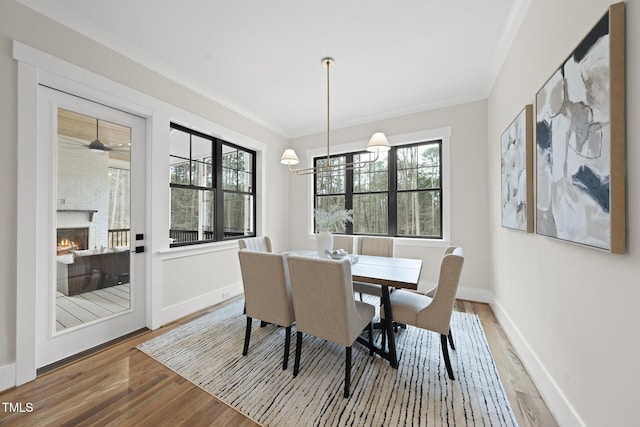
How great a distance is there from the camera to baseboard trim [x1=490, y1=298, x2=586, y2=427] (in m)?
1.35

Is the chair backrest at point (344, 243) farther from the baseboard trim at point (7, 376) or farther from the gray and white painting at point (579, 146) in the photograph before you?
the baseboard trim at point (7, 376)

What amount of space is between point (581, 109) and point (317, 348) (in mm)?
2424

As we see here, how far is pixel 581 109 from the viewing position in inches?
47.2

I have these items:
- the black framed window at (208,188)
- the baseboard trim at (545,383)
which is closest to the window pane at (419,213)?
the baseboard trim at (545,383)

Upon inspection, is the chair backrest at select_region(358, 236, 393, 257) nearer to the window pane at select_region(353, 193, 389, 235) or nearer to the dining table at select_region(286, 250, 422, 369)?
the dining table at select_region(286, 250, 422, 369)

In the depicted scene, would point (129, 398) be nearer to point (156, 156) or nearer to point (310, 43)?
point (156, 156)

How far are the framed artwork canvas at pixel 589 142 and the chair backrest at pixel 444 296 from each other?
1.91 feet

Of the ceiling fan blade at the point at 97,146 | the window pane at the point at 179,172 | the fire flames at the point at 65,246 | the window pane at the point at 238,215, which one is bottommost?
the fire flames at the point at 65,246

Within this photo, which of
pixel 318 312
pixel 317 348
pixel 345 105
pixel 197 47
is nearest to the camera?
pixel 318 312

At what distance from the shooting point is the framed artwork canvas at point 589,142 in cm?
99

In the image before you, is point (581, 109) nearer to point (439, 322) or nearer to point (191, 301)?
point (439, 322)

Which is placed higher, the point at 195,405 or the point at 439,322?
the point at 439,322

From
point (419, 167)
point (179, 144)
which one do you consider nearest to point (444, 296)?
point (419, 167)

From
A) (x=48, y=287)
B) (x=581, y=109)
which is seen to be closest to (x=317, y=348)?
(x=48, y=287)
